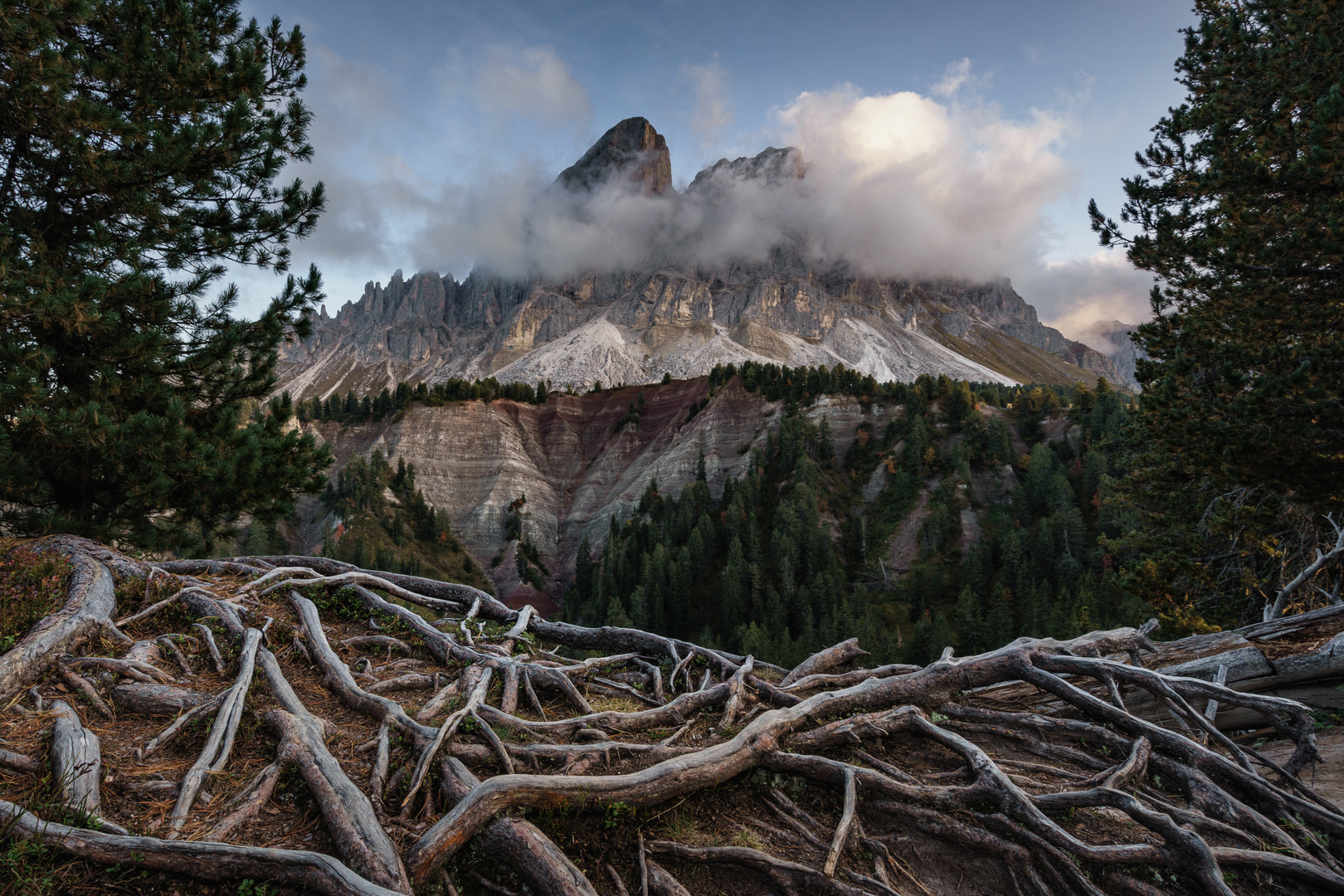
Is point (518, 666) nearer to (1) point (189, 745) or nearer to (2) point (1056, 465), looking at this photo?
(1) point (189, 745)

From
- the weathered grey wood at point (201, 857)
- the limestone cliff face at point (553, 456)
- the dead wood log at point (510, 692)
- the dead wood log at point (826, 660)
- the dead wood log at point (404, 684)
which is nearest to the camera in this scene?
the weathered grey wood at point (201, 857)

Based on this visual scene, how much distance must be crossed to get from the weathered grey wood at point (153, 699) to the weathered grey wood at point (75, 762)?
23.3 inches

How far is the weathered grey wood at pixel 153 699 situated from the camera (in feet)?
16.9

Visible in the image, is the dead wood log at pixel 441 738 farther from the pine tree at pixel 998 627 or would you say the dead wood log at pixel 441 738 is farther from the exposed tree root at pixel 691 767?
the pine tree at pixel 998 627

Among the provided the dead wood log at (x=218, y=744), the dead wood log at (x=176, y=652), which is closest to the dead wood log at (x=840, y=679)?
the dead wood log at (x=218, y=744)

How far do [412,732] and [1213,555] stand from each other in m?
20.4

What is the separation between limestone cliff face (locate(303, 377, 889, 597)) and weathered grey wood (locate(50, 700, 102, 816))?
92019 millimetres

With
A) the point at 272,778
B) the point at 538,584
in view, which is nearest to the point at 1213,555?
the point at 272,778

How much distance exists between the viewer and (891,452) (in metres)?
95.5

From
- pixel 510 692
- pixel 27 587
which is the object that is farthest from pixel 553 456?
pixel 510 692

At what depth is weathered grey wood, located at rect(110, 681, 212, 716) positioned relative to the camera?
516 centimetres

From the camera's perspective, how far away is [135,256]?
984 cm

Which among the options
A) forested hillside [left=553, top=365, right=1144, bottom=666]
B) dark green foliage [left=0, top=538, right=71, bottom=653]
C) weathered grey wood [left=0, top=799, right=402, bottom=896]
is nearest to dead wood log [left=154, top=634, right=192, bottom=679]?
dark green foliage [left=0, top=538, right=71, bottom=653]

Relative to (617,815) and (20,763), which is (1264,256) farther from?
(20,763)
